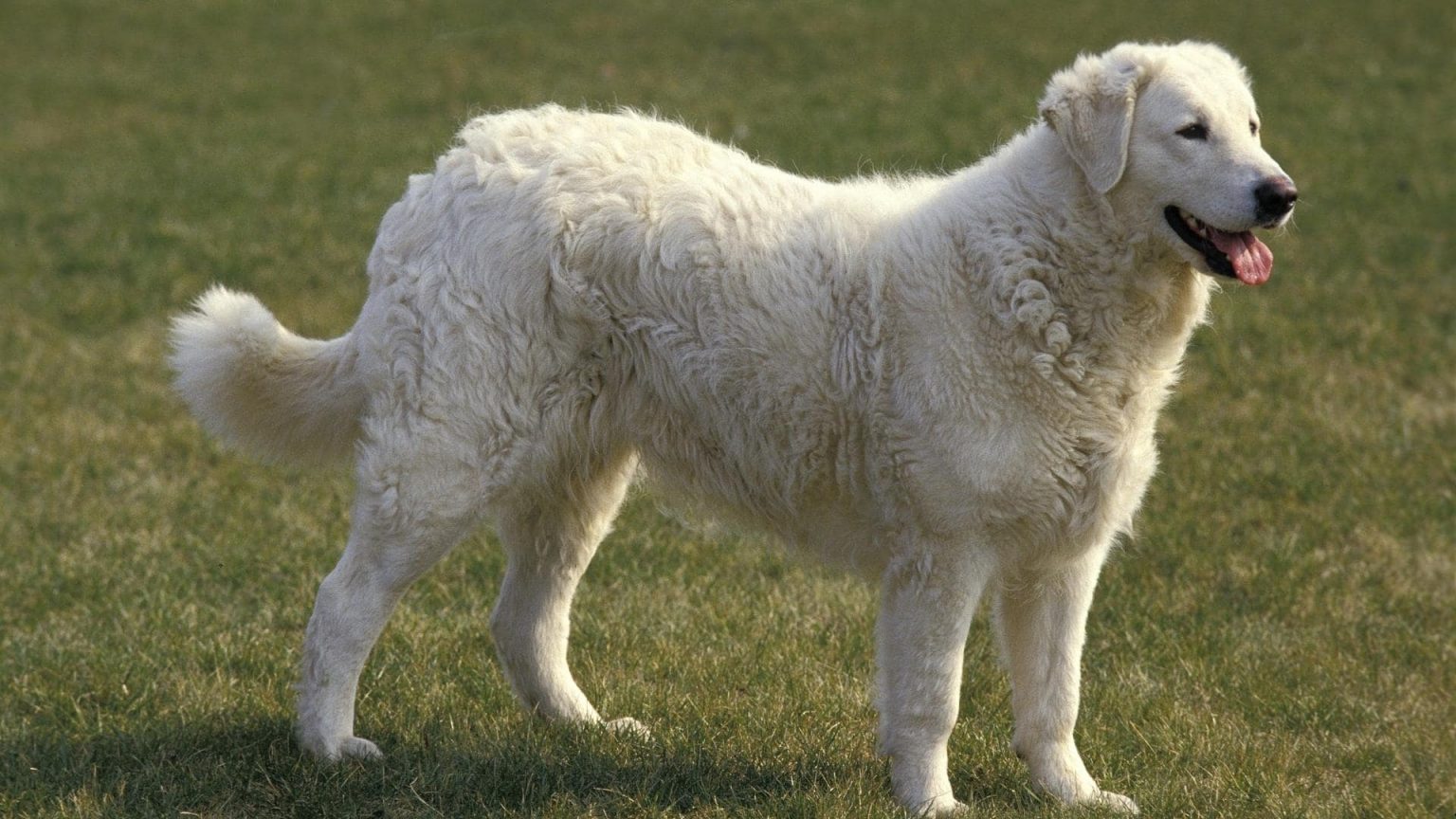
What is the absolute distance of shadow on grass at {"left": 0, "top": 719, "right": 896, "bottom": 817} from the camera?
4199 millimetres

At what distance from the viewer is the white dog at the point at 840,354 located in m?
4.00

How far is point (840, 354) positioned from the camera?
13.7 ft

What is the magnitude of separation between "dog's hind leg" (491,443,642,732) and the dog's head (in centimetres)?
158

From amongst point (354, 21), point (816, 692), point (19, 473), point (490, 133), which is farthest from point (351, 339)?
point (354, 21)

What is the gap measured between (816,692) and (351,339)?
176 cm

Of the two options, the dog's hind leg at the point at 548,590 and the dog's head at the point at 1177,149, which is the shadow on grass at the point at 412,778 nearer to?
the dog's hind leg at the point at 548,590

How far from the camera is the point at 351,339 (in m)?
4.56

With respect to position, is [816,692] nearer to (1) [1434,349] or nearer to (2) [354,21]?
(1) [1434,349]

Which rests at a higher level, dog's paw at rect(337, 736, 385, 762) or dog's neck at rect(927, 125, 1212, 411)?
dog's neck at rect(927, 125, 1212, 411)

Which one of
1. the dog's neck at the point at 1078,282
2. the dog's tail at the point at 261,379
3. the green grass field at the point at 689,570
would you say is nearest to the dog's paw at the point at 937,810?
the green grass field at the point at 689,570

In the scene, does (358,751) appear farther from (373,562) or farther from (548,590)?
(548,590)

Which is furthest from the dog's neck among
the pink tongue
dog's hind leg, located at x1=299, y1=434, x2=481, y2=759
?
dog's hind leg, located at x1=299, y1=434, x2=481, y2=759

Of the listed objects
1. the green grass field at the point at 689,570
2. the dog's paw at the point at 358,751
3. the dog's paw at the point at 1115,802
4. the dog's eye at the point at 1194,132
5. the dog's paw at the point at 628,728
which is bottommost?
the green grass field at the point at 689,570

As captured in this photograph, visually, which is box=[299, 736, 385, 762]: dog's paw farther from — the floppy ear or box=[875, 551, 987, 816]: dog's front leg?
the floppy ear
